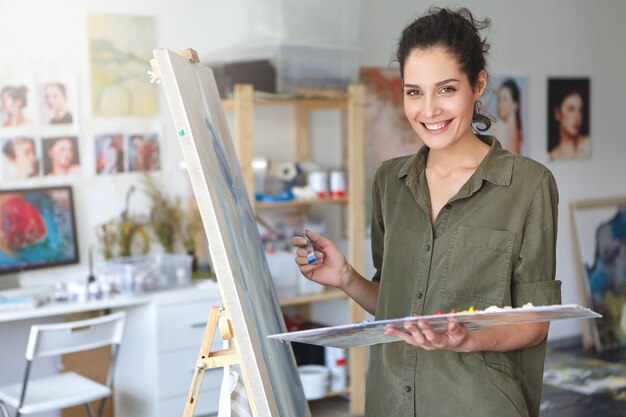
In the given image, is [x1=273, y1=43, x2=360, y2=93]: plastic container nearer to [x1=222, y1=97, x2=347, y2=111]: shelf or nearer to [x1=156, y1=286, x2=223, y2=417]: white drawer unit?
[x1=222, y1=97, x2=347, y2=111]: shelf

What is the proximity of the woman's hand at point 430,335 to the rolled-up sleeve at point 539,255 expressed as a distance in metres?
0.24

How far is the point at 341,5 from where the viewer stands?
504cm

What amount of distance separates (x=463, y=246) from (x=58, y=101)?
3099 millimetres

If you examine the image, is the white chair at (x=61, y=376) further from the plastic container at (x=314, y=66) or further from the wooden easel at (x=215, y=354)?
→ the wooden easel at (x=215, y=354)

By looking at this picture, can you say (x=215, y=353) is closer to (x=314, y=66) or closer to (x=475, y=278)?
(x=475, y=278)

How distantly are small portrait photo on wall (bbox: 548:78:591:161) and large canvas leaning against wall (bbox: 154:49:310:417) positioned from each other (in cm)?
499

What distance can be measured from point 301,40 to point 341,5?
367 millimetres

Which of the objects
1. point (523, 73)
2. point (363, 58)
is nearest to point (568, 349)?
point (523, 73)

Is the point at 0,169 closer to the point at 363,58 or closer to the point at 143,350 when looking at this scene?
the point at 143,350

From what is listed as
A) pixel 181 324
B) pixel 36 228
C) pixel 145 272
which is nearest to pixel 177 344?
pixel 181 324

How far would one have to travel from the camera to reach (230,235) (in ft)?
5.16

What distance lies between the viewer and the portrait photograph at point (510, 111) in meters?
6.28

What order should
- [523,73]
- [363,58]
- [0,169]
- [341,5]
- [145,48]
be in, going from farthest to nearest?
[523,73] < [363,58] < [341,5] < [145,48] < [0,169]

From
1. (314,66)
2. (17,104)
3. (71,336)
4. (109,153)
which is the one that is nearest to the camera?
(71,336)
